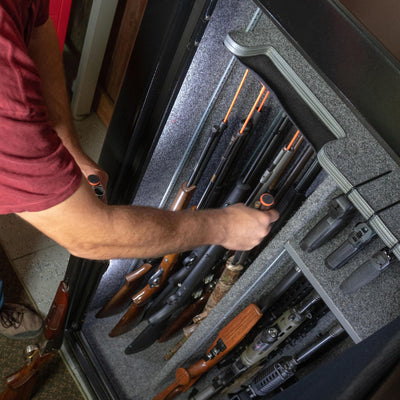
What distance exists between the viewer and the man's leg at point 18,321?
1621mm

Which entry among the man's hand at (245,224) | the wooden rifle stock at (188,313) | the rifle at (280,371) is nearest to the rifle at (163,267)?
the wooden rifle stock at (188,313)

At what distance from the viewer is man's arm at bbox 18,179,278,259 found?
75 cm

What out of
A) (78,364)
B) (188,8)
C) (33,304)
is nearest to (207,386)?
(78,364)

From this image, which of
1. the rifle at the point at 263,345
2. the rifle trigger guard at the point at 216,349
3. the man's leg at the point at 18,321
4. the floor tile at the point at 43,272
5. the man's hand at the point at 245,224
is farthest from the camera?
the floor tile at the point at 43,272

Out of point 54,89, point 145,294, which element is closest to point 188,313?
point 145,294

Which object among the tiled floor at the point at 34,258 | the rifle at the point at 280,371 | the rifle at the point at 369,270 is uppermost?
the rifle at the point at 369,270

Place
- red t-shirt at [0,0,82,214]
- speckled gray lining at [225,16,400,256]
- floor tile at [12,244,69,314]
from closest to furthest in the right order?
red t-shirt at [0,0,82,214] < speckled gray lining at [225,16,400,256] < floor tile at [12,244,69,314]

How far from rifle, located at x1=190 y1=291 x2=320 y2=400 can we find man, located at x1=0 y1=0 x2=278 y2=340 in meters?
0.21

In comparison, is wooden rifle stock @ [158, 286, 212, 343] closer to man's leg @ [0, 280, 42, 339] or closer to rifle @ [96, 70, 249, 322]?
rifle @ [96, 70, 249, 322]

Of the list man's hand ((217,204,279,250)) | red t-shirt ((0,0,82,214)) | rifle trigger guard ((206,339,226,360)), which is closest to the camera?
red t-shirt ((0,0,82,214))

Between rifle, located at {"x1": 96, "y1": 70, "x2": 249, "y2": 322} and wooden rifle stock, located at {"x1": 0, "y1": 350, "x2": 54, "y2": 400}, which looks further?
wooden rifle stock, located at {"x1": 0, "y1": 350, "x2": 54, "y2": 400}

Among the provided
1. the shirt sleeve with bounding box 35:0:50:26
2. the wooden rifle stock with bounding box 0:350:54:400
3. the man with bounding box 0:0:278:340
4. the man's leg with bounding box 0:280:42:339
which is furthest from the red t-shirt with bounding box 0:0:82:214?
the man's leg with bounding box 0:280:42:339

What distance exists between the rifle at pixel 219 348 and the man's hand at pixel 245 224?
0.66 feet

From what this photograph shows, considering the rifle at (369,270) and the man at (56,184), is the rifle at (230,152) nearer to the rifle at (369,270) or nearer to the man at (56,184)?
the man at (56,184)
